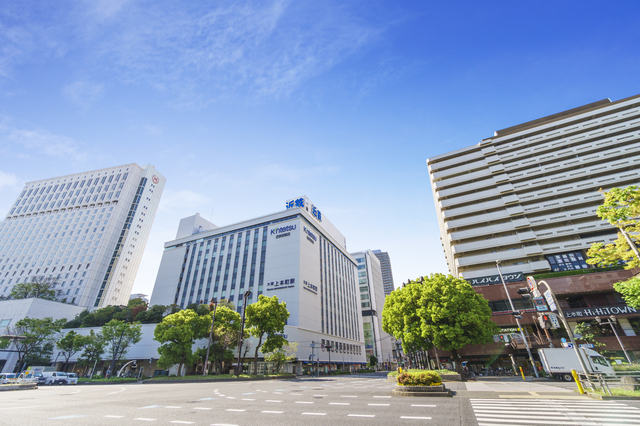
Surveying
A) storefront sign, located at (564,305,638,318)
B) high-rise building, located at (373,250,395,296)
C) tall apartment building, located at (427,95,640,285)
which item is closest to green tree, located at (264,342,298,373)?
tall apartment building, located at (427,95,640,285)

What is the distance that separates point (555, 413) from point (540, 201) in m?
59.1

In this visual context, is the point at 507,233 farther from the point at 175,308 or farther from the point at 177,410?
the point at 175,308

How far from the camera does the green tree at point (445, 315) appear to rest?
28.5 m

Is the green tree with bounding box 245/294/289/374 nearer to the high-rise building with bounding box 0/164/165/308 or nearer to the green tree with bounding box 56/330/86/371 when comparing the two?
the green tree with bounding box 56/330/86/371

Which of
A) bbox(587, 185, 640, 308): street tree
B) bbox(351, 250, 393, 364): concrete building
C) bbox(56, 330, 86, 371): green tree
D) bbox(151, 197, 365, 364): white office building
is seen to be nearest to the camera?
bbox(587, 185, 640, 308): street tree

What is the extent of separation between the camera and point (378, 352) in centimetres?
9994

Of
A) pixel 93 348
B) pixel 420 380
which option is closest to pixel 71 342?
pixel 93 348

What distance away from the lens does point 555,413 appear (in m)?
9.58

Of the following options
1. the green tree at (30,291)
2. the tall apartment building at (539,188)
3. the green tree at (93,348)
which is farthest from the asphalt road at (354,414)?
the green tree at (30,291)

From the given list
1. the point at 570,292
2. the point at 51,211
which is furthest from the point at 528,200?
the point at 51,211

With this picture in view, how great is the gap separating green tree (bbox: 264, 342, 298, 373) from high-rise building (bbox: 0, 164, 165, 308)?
81969mm

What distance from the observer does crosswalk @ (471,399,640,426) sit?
827 centimetres

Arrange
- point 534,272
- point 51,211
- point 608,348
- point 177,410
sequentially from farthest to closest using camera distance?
point 51,211 < point 534,272 < point 608,348 < point 177,410

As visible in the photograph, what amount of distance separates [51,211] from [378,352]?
139 meters
